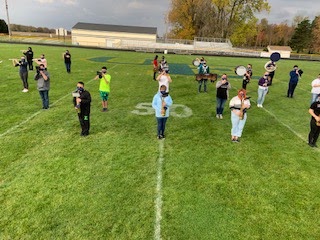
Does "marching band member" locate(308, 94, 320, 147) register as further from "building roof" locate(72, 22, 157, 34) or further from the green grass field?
"building roof" locate(72, 22, 157, 34)

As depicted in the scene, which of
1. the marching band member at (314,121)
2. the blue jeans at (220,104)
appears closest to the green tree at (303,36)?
the blue jeans at (220,104)

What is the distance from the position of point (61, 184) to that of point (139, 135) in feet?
11.8

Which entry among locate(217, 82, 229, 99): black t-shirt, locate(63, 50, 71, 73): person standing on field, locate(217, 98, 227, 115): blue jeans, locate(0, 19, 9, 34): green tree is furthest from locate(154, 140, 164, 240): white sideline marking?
locate(0, 19, 9, 34): green tree

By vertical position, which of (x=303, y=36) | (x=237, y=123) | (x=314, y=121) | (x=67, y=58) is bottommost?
(x=237, y=123)

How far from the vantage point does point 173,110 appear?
12.7 metres

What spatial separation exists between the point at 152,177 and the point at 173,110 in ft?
20.5

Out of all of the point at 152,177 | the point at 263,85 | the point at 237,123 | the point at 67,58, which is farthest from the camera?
the point at 67,58

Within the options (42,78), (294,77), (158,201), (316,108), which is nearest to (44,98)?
(42,78)

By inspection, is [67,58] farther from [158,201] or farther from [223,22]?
[223,22]

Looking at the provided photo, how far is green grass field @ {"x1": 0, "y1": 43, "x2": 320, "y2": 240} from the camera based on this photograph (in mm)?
5207

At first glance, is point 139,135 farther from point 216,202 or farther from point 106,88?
point 216,202

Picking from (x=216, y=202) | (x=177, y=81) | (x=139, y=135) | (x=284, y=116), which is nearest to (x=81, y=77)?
(x=177, y=81)

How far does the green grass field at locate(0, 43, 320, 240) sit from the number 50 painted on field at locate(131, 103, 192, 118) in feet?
0.31

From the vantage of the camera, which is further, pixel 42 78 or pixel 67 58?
pixel 67 58
